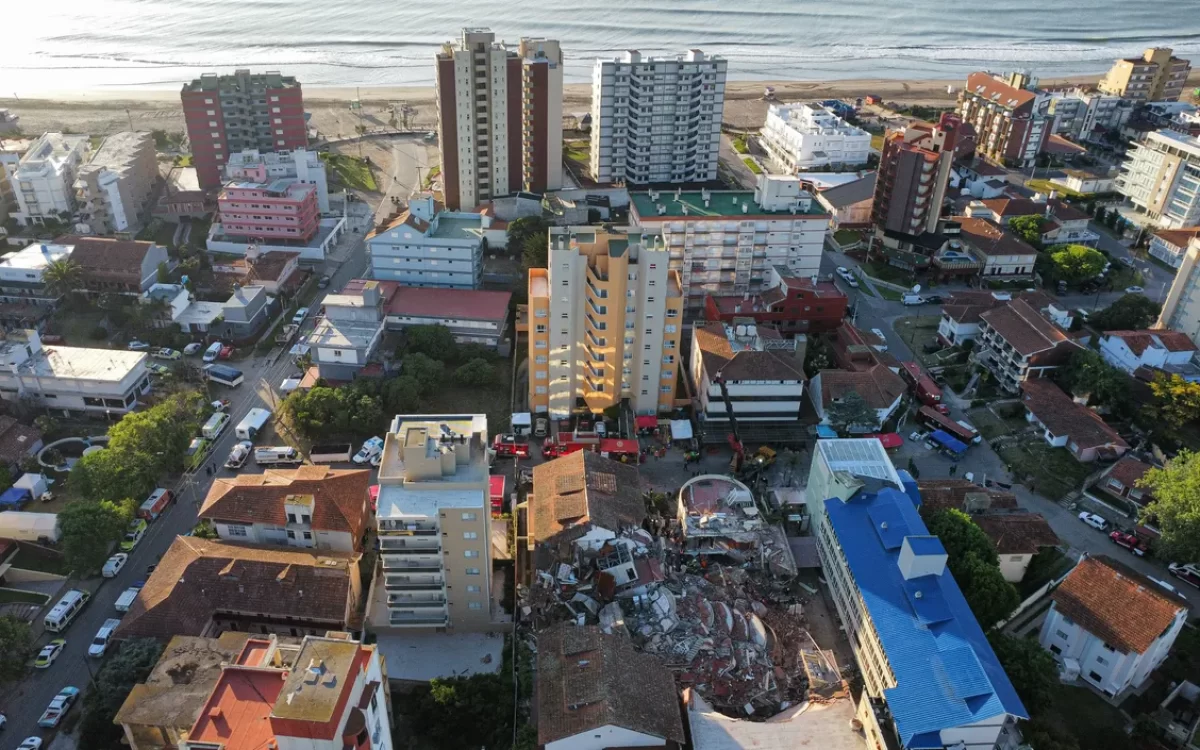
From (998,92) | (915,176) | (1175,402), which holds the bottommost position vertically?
(1175,402)

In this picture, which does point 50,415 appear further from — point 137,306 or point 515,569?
point 515,569

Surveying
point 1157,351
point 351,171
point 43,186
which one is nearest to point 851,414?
point 1157,351

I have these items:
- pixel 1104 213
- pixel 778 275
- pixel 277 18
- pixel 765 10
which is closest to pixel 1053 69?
pixel 765 10

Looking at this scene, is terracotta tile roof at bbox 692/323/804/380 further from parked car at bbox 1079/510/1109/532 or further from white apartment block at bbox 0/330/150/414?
white apartment block at bbox 0/330/150/414

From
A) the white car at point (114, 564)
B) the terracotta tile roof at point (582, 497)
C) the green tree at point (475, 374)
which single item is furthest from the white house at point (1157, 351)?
the white car at point (114, 564)

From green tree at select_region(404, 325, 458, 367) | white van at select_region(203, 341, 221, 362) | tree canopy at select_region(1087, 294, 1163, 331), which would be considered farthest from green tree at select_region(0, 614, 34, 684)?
tree canopy at select_region(1087, 294, 1163, 331)

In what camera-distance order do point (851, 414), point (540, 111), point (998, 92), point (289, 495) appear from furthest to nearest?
point (998, 92)
point (540, 111)
point (851, 414)
point (289, 495)

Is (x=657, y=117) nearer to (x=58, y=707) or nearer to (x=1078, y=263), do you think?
(x=1078, y=263)

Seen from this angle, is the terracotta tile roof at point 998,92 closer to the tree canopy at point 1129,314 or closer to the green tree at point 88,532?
the tree canopy at point 1129,314
